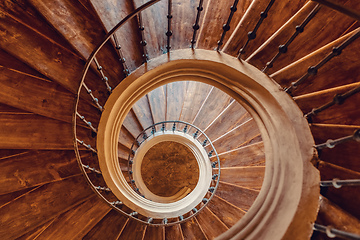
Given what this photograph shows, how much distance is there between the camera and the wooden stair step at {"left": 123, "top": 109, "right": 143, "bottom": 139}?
4.86 meters

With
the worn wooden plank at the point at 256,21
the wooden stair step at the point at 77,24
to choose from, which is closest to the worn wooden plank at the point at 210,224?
the worn wooden plank at the point at 256,21

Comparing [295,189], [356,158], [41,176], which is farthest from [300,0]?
[41,176]

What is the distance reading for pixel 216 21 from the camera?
2393 millimetres

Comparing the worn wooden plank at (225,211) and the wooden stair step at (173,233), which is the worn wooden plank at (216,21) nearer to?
the worn wooden plank at (225,211)

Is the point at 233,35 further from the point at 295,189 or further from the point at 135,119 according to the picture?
the point at 135,119

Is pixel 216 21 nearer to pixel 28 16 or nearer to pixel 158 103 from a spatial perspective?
pixel 28 16

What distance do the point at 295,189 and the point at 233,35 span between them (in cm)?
176

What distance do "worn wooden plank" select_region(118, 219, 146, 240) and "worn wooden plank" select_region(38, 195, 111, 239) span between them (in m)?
0.53

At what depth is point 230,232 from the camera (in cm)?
205

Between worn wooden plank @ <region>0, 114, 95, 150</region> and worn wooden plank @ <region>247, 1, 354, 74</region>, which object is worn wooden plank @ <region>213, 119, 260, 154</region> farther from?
worn wooden plank @ <region>0, 114, 95, 150</region>

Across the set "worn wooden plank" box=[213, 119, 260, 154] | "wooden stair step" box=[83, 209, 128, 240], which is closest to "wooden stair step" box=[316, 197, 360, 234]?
"worn wooden plank" box=[213, 119, 260, 154]

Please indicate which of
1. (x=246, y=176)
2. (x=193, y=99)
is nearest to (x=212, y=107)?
(x=193, y=99)

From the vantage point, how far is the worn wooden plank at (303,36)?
169 cm

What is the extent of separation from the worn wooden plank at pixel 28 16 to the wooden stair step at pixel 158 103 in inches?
137
